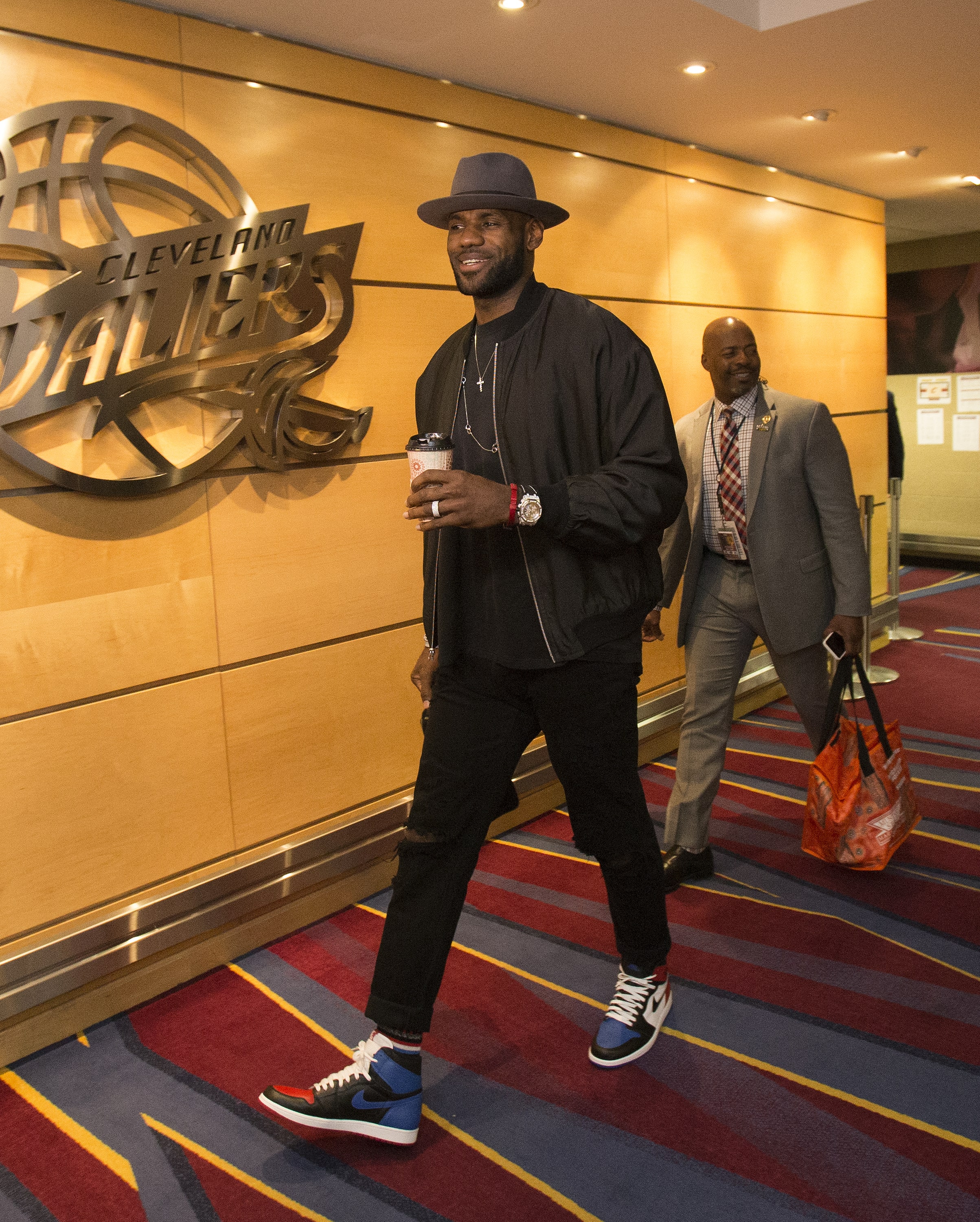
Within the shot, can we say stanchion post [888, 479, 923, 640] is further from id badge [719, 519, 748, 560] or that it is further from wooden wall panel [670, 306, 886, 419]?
id badge [719, 519, 748, 560]

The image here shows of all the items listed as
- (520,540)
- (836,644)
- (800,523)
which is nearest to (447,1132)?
(520,540)

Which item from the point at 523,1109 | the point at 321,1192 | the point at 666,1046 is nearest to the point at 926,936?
the point at 666,1046

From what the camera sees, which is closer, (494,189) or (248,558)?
(494,189)

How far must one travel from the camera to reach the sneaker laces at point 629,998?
243 cm

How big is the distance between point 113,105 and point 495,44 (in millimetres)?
1281

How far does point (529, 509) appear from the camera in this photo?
190 centimetres

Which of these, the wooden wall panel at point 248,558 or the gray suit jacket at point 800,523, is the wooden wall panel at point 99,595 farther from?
the gray suit jacket at point 800,523

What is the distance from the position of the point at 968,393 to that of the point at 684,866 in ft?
22.8

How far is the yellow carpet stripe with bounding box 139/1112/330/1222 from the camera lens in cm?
199

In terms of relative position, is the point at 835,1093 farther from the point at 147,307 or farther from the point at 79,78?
the point at 79,78

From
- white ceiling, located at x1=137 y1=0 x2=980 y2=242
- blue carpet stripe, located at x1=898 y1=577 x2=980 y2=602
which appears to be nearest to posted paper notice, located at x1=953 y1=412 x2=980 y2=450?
blue carpet stripe, located at x1=898 y1=577 x2=980 y2=602

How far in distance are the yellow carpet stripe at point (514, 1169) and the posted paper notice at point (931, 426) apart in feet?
26.8

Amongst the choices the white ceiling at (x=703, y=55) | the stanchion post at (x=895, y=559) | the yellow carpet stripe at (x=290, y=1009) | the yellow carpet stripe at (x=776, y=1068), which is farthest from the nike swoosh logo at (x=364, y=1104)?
the stanchion post at (x=895, y=559)

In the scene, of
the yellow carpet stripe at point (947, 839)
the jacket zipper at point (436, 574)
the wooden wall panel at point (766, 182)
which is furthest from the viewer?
the wooden wall panel at point (766, 182)
